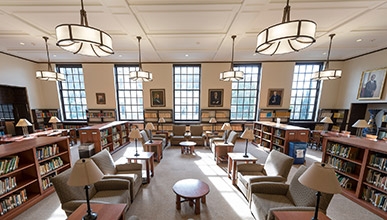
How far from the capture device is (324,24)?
11.4 ft

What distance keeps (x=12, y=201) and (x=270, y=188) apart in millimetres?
4448

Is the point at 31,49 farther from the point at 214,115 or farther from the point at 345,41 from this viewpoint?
the point at 345,41

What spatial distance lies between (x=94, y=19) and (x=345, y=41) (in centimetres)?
749

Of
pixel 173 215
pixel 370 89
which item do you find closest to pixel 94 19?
pixel 173 215

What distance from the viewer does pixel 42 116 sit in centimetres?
696

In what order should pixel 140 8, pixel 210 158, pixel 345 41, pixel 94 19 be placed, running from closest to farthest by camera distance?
pixel 140 8 → pixel 94 19 → pixel 345 41 → pixel 210 158

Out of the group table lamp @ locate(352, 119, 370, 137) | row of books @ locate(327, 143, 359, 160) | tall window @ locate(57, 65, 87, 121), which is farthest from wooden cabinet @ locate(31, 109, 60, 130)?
table lamp @ locate(352, 119, 370, 137)

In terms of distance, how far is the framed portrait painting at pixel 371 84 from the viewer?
5086mm

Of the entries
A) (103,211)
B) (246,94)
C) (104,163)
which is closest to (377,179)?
(103,211)

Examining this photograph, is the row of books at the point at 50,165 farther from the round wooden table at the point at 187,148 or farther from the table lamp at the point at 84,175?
the round wooden table at the point at 187,148

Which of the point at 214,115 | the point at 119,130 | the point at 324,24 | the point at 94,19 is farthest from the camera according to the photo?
the point at 214,115

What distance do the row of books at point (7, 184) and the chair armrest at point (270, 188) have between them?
411cm

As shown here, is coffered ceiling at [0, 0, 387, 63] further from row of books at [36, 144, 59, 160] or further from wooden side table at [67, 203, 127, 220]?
wooden side table at [67, 203, 127, 220]

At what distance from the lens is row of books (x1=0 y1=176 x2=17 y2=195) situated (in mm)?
2219
